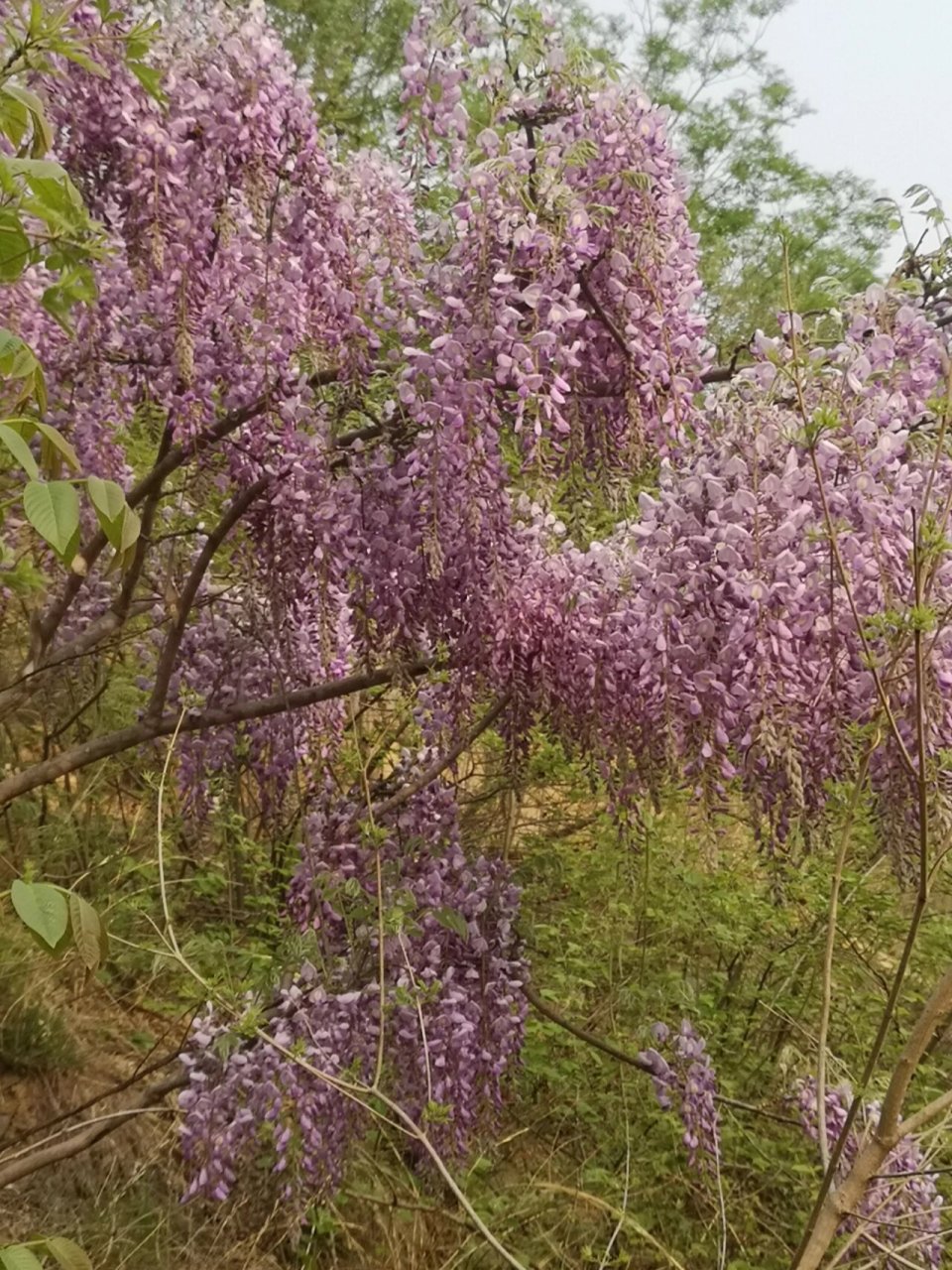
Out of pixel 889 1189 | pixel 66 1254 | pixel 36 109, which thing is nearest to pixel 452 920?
pixel 889 1189

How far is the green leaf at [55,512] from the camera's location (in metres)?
0.84

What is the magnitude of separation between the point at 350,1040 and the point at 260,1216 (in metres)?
1.01

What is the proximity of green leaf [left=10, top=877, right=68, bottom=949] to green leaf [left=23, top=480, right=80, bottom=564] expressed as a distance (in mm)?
281

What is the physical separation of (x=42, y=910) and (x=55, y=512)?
0.34 metres

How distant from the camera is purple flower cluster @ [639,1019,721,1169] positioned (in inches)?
102

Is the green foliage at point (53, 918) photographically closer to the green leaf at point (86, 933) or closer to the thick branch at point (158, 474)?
the green leaf at point (86, 933)

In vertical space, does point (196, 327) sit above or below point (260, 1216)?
above

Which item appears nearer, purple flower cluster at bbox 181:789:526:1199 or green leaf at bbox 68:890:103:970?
green leaf at bbox 68:890:103:970

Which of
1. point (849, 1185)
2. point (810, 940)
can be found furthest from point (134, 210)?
point (810, 940)

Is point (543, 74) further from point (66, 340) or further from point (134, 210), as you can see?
point (66, 340)

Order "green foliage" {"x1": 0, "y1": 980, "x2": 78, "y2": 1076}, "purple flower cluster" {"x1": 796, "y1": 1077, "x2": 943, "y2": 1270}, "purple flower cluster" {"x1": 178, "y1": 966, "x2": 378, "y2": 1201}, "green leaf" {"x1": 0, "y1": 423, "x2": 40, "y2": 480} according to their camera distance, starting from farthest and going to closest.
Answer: "green foliage" {"x1": 0, "y1": 980, "x2": 78, "y2": 1076}
"purple flower cluster" {"x1": 796, "y1": 1077, "x2": 943, "y2": 1270}
"purple flower cluster" {"x1": 178, "y1": 966, "x2": 378, "y2": 1201}
"green leaf" {"x1": 0, "y1": 423, "x2": 40, "y2": 480}

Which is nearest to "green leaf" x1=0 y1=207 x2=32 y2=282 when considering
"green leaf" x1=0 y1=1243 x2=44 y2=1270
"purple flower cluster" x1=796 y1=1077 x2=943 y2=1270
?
"green leaf" x1=0 y1=1243 x2=44 y2=1270

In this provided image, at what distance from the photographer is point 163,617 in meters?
3.54

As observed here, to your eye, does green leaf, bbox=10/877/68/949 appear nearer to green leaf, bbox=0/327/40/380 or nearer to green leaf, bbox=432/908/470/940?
green leaf, bbox=0/327/40/380
